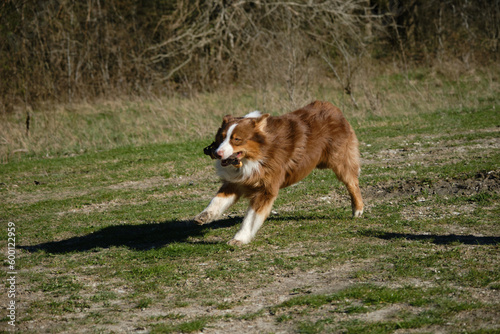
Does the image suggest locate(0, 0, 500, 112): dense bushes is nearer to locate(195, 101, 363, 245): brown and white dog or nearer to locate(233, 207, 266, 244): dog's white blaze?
locate(195, 101, 363, 245): brown and white dog

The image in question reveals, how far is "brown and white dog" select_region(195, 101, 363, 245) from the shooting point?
6.28 metres

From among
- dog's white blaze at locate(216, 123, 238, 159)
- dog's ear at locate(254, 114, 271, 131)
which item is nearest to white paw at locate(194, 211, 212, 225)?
dog's white blaze at locate(216, 123, 238, 159)

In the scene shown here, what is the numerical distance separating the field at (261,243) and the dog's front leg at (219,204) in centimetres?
35

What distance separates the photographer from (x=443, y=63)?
2184 centimetres

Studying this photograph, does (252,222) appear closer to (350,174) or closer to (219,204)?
(219,204)

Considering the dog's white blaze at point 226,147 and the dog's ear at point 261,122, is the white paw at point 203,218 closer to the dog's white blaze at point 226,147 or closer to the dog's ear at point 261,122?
the dog's white blaze at point 226,147

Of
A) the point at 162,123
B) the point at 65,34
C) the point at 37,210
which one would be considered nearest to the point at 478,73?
the point at 162,123

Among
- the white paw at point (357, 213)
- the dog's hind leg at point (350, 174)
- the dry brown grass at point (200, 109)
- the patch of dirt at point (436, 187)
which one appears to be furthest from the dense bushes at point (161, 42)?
the white paw at point (357, 213)

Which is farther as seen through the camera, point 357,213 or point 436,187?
point 436,187

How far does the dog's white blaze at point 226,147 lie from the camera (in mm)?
6000

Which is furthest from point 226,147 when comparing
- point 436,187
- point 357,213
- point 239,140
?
point 436,187

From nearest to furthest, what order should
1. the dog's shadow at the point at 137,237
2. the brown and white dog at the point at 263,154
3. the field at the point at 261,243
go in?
the field at the point at 261,243, the brown and white dog at the point at 263,154, the dog's shadow at the point at 137,237

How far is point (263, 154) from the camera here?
254 inches

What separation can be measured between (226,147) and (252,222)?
971 mm
